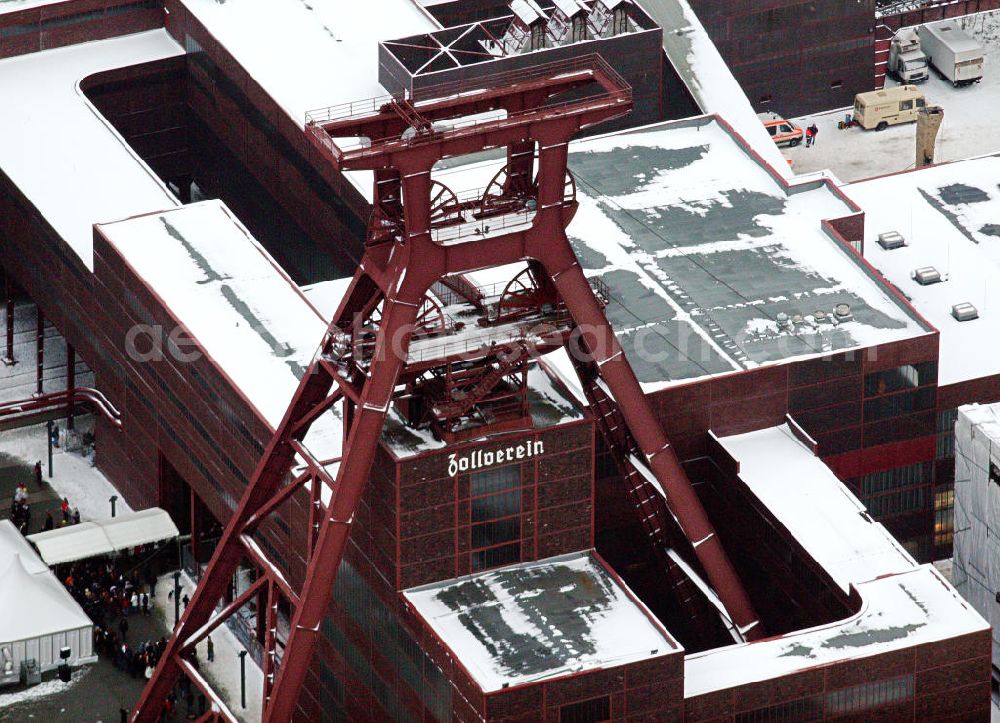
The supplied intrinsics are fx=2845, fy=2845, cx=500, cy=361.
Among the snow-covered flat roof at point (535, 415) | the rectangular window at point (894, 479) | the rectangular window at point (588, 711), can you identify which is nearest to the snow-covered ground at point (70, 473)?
the snow-covered flat roof at point (535, 415)

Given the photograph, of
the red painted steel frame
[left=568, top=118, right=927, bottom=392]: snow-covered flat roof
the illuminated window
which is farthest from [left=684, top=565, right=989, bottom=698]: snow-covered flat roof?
the illuminated window

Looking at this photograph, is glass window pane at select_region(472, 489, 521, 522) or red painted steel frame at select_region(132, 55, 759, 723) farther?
glass window pane at select_region(472, 489, 521, 522)

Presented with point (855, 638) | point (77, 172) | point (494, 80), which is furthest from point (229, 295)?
point (855, 638)

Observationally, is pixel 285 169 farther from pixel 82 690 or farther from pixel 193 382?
pixel 82 690

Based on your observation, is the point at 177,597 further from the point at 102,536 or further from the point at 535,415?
the point at 535,415

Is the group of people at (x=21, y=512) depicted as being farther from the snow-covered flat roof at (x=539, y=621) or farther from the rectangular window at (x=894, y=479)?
the rectangular window at (x=894, y=479)

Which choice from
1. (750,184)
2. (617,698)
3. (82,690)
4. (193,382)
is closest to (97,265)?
(193,382)

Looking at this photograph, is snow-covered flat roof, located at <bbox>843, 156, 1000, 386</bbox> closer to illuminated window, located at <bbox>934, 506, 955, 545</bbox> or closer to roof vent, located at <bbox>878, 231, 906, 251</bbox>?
roof vent, located at <bbox>878, 231, 906, 251</bbox>
